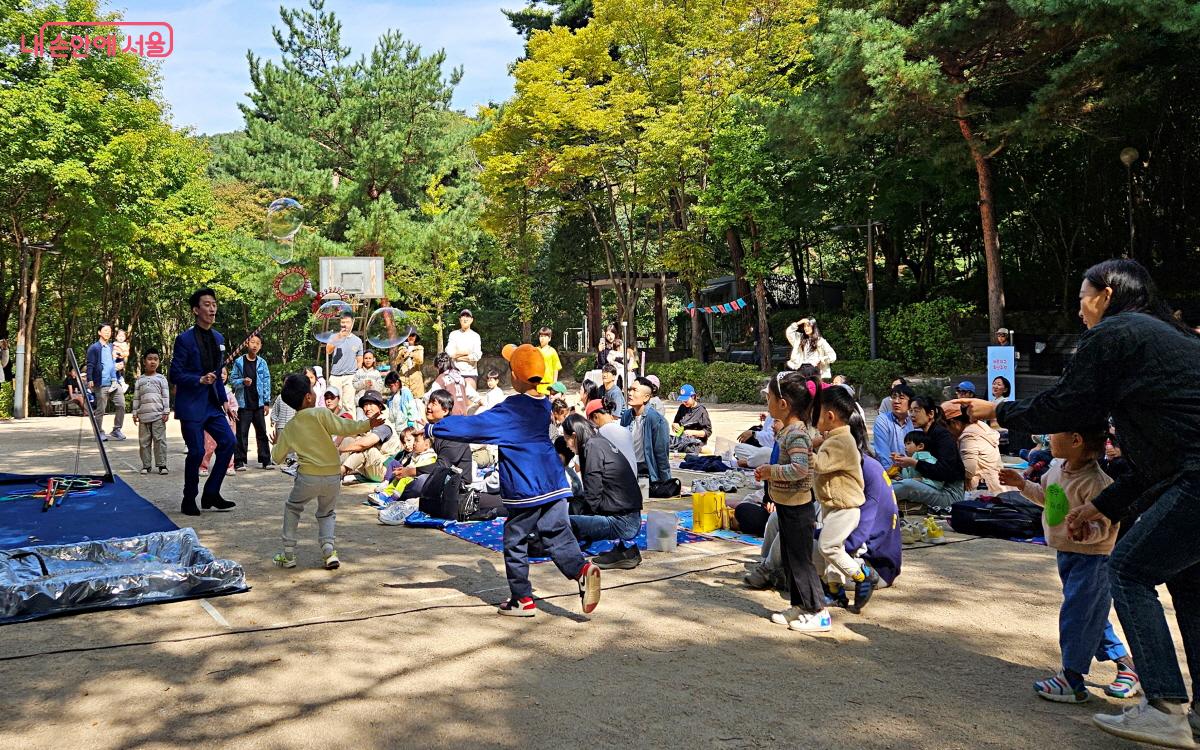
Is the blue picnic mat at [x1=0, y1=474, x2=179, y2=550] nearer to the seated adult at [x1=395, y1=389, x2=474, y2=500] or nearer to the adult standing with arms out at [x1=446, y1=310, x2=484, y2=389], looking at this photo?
the seated adult at [x1=395, y1=389, x2=474, y2=500]

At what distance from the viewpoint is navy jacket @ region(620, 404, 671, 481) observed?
9.24 m

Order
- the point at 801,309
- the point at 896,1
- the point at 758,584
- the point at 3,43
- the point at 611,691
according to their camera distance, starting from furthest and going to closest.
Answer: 1. the point at 801,309
2. the point at 3,43
3. the point at 896,1
4. the point at 758,584
5. the point at 611,691

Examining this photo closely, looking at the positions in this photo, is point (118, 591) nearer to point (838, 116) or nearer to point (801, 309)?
point (838, 116)

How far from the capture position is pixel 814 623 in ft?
15.4

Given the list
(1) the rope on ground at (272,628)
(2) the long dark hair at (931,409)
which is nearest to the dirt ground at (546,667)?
(1) the rope on ground at (272,628)

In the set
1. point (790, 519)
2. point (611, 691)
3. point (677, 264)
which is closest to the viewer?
point (611, 691)

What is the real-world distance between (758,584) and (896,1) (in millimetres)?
14593

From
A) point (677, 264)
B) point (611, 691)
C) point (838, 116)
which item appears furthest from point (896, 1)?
point (611, 691)

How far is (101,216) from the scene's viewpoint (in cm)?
2250

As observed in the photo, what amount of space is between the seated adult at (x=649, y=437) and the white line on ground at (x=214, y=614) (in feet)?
A: 16.1

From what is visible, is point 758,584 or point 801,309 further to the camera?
point 801,309

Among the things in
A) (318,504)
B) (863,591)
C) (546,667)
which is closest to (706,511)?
(863,591)

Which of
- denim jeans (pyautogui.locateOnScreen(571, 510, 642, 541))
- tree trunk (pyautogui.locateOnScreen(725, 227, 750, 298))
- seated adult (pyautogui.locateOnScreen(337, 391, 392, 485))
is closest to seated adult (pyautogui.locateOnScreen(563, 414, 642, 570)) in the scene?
denim jeans (pyautogui.locateOnScreen(571, 510, 642, 541))

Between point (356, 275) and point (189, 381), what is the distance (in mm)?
18702
